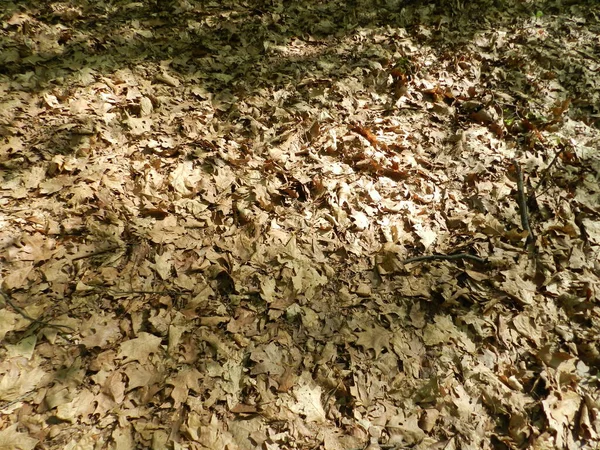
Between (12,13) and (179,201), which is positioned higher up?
(12,13)

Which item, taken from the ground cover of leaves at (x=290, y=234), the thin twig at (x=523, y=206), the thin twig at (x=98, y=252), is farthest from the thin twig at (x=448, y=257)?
the thin twig at (x=98, y=252)

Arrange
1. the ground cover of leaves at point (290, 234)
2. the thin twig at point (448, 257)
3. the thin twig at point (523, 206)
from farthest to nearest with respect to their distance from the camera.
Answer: the thin twig at point (523, 206) < the thin twig at point (448, 257) < the ground cover of leaves at point (290, 234)

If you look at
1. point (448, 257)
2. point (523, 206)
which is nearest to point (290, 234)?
point (448, 257)

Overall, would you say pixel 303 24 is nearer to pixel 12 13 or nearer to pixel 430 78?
pixel 430 78

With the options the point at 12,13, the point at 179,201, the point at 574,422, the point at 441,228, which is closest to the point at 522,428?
the point at 574,422

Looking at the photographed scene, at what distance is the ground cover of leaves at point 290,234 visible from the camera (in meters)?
2.56

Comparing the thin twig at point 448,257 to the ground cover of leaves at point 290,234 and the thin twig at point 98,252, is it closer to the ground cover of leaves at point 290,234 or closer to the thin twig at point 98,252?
the ground cover of leaves at point 290,234

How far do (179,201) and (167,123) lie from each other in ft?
A: 3.54

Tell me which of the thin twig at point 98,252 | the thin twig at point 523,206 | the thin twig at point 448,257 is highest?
the thin twig at point 523,206

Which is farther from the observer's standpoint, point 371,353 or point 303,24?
point 303,24

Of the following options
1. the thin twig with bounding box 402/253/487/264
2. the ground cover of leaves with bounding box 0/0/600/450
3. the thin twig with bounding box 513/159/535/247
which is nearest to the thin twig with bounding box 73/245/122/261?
the ground cover of leaves with bounding box 0/0/600/450

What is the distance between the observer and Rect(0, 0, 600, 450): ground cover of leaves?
8.41ft

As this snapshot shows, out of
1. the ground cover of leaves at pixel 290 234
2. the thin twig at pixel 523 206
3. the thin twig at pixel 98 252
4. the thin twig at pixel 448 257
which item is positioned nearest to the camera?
the ground cover of leaves at pixel 290 234

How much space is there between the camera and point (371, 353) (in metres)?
2.85
